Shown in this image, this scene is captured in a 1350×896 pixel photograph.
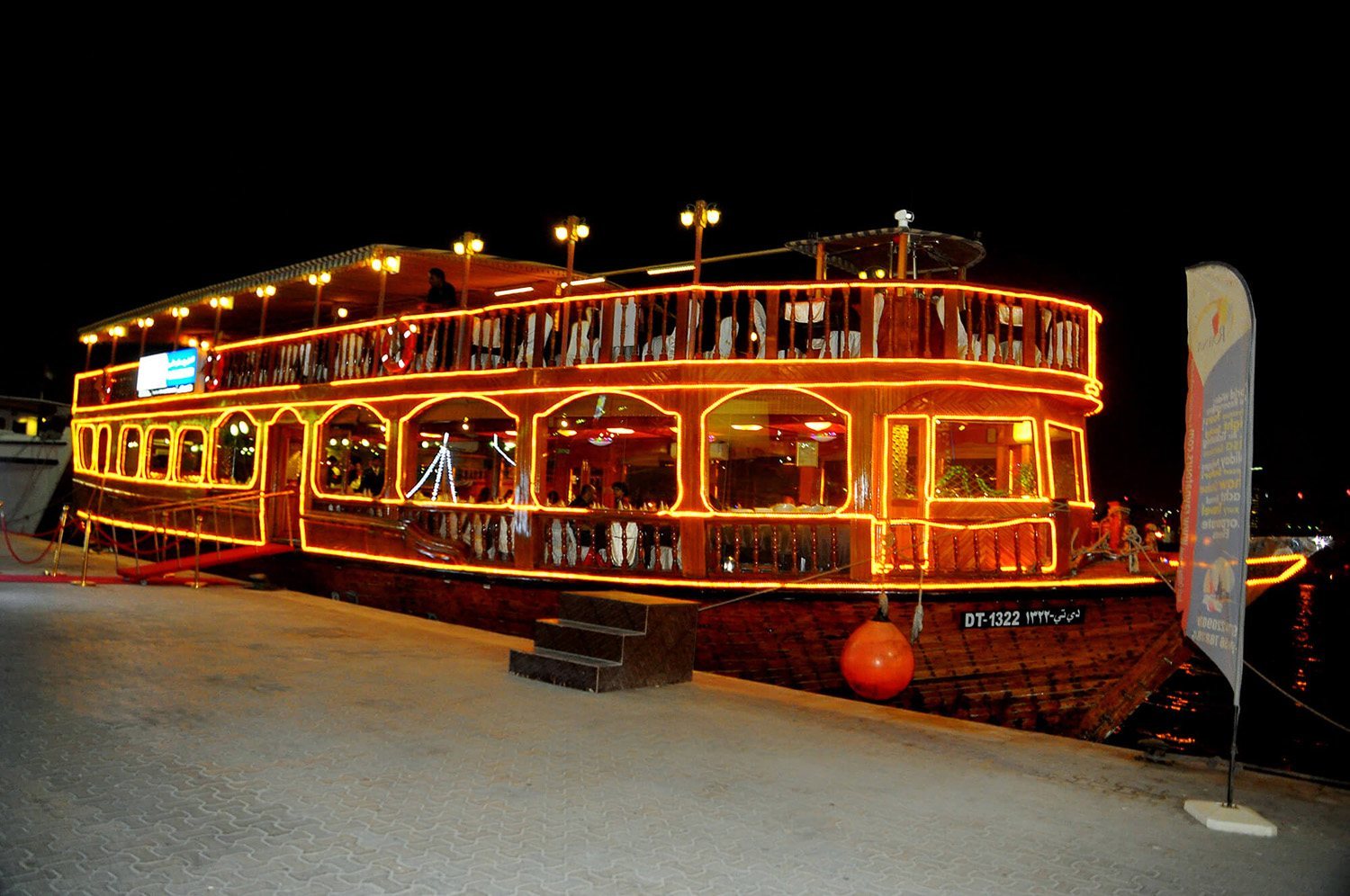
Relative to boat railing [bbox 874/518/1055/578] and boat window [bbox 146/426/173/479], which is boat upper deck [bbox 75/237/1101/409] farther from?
boat window [bbox 146/426/173/479]

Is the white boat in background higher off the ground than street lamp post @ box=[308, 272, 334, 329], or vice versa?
street lamp post @ box=[308, 272, 334, 329]

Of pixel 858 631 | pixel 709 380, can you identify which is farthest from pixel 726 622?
pixel 709 380

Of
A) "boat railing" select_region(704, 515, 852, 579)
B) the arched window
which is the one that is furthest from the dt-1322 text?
the arched window

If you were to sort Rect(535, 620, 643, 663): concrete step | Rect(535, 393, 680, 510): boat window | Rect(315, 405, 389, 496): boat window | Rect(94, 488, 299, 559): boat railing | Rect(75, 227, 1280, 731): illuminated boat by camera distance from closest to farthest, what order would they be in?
Rect(535, 620, 643, 663): concrete step, Rect(75, 227, 1280, 731): illuminated boat, Rect(94, 488, 299, 559): boat railing, Rect(315, 405, 389, 496): boat window, Rect(535, 393, 680, 510): boat window

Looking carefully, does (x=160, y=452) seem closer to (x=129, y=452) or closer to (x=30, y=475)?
(x=129, y=452)

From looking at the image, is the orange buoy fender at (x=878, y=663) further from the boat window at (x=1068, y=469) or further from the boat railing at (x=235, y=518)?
the boat railing at (x=235, y=518)

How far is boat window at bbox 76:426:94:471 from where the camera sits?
68.5 feet

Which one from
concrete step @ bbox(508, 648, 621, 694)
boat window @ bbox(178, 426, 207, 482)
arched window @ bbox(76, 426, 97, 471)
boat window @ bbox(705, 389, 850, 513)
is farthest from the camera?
arched window @ bbox(76, 426, 97, 471)

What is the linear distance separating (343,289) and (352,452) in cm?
409

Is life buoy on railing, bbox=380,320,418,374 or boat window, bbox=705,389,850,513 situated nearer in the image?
boat window, bbox=705,389,850,513

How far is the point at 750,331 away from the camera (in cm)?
968

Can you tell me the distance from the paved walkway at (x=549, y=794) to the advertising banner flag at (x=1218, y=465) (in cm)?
102

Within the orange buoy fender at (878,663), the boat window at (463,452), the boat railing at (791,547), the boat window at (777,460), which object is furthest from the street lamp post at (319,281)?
the orange buoy fender at (878,663)

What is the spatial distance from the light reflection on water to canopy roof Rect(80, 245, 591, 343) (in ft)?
33.2
